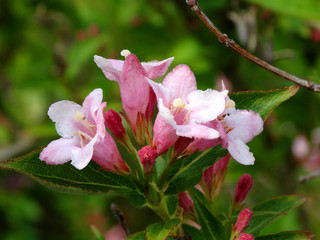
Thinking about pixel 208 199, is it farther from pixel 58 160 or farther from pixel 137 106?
pixel 58 160

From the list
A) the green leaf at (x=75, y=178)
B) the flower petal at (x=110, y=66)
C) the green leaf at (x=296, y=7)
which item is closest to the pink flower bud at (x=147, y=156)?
Answer: the green leaf at (x=75, y=178)

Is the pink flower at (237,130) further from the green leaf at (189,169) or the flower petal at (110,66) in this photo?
the flower petal at (110,66)

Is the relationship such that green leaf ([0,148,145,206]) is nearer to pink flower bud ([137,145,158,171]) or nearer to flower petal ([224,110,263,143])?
pink flower bud ([137,145,158,171])

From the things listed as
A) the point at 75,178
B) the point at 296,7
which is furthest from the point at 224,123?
the point at 296,7

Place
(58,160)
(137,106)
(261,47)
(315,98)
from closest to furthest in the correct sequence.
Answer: (58,160)
(137,106)
(261,47)
(315,98)

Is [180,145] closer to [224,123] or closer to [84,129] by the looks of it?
[224,123]

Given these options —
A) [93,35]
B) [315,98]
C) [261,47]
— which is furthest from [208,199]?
[93,35]
